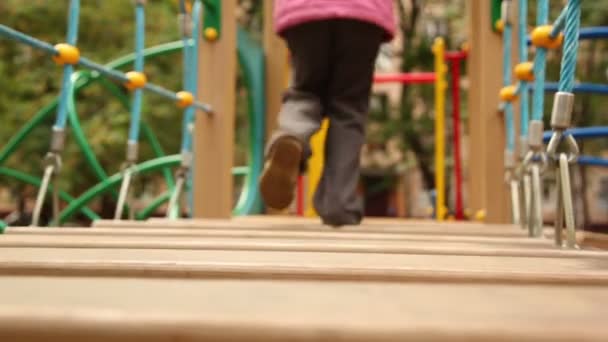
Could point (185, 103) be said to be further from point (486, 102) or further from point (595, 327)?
point (595, 327)

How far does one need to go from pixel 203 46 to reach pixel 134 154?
392mm

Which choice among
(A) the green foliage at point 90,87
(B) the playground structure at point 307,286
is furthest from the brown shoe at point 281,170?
(A) the green foliage at point 90,87

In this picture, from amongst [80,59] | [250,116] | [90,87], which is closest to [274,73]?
[250,116]

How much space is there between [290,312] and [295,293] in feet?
0.24

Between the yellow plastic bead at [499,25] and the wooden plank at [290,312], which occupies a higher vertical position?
the yellow plastic bead at [499,25]

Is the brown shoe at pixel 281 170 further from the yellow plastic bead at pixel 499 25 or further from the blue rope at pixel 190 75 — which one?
the yellow plastic bead at pixel 499 25

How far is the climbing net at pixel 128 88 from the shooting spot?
1157 mm

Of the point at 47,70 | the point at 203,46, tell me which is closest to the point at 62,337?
the point at 203,46

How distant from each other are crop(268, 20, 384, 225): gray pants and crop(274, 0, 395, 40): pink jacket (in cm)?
3

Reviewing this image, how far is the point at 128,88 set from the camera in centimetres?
155

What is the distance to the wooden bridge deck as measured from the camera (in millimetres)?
316

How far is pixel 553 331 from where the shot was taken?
310 millimetres

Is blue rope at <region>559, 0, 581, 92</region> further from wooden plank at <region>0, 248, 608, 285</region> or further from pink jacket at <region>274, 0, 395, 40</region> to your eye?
pink jacket at <region>274, 0, 395, 40</region>

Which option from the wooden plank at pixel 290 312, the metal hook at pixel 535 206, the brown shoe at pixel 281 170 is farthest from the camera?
the brown shoe at pixel 281 170
